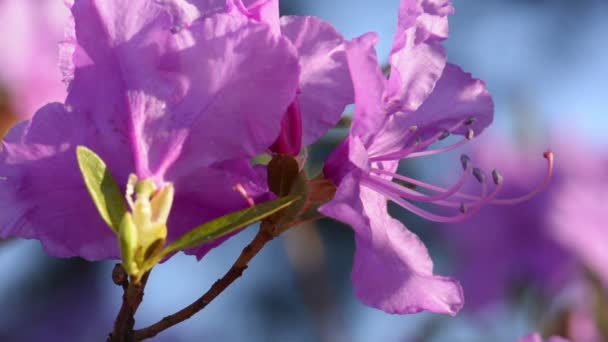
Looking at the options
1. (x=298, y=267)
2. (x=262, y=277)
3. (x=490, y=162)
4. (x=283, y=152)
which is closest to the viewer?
(x=283, y=152)

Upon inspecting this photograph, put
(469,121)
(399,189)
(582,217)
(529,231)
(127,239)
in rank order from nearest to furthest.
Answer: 1. (127,239)
2. (399,189)
3. (469,121)
4. (582,217)
5. (529,231)

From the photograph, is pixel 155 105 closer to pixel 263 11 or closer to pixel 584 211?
pixel 263 11

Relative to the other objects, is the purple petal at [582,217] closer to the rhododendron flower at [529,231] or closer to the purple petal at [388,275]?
the rhododendron flower at [529,231]

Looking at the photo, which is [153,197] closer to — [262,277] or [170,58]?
[170,58]

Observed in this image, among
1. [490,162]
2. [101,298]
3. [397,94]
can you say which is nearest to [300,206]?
[397,94]

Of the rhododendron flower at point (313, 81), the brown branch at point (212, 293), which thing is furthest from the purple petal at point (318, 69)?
the brown branch at point (212, 293)

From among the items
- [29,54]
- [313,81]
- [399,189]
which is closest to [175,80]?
[313,81]
